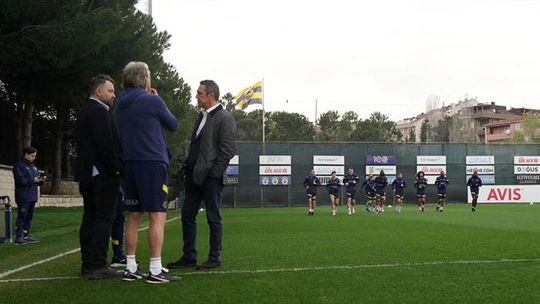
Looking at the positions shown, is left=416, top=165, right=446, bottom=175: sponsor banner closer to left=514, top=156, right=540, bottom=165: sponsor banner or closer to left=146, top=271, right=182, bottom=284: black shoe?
left=514, top=156, right=540, bottom=165: sponsor banner

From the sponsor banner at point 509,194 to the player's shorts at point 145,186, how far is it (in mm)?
41522

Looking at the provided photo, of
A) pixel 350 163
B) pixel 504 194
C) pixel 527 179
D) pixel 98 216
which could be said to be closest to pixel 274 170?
pixel 350 163

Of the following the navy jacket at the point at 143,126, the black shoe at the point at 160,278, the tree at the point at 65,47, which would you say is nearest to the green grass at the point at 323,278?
the black shoe at the point at 160,278

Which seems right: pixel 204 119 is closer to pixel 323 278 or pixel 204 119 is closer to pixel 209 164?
pixel 209 164

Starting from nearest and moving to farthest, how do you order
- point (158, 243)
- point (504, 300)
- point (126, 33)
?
point (504, 300)
point (158, 243)
point (126, 33)

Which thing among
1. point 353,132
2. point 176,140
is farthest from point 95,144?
point 353,132

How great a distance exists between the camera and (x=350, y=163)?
44094 millimetres

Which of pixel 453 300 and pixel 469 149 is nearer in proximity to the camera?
pixel 453 300

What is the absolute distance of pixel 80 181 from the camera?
6.07 meters

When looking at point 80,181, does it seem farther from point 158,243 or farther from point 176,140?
point 176,140

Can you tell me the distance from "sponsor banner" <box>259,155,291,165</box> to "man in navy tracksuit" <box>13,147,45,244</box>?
102ft

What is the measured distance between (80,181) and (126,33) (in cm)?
1569

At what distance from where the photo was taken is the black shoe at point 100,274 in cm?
587

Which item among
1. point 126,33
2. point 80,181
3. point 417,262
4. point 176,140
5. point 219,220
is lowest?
point 417,262
